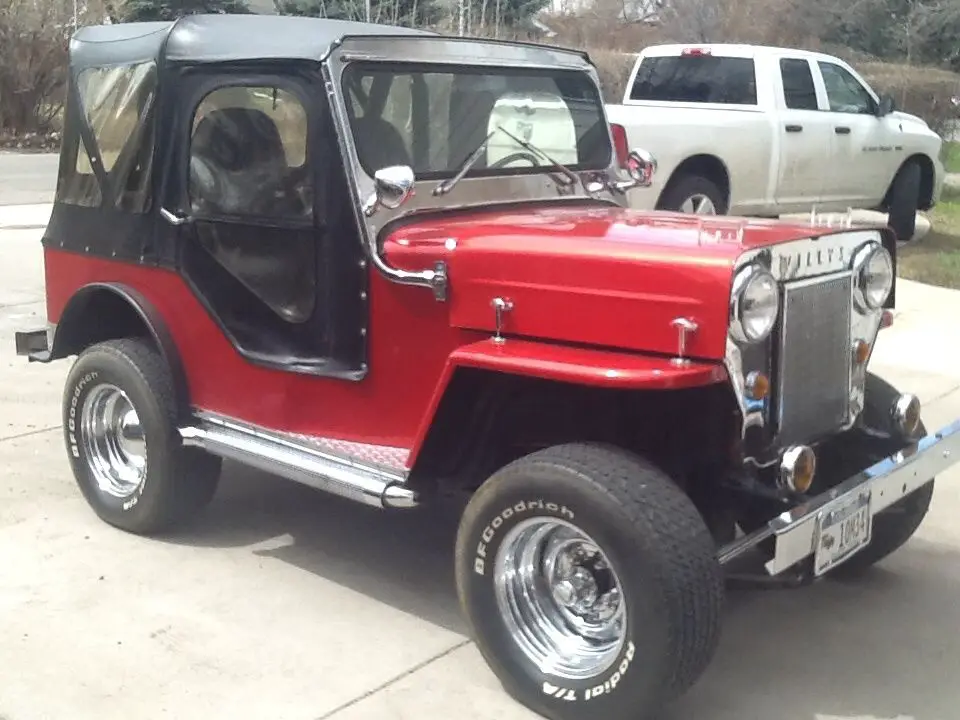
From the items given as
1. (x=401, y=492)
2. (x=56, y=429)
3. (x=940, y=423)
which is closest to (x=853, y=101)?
(x=940, y=423)

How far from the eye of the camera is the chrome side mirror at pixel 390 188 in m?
3.90

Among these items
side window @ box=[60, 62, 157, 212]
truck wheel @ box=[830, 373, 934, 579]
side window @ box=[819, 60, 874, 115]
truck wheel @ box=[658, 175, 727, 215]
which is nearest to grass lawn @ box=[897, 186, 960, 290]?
side window @ box=[819, 60, 874, 115]

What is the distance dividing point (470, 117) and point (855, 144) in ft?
28.7

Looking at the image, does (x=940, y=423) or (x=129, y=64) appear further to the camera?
(x=940, y=423)

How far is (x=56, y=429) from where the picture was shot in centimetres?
635

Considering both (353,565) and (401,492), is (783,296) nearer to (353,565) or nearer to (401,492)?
(401,492)

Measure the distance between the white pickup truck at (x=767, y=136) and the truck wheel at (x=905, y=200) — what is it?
11mm

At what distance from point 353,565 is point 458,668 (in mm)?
922

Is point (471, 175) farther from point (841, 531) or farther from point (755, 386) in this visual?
point (841, 531)

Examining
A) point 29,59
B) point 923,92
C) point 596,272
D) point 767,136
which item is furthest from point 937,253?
point 29,59

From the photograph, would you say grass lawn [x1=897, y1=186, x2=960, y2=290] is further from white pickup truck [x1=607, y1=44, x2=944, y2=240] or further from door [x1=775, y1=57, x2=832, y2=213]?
door [x1=775, y1=57, x2=832, y2=213]

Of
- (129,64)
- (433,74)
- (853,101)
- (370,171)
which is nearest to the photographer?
(370,171)

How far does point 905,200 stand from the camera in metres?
13.2

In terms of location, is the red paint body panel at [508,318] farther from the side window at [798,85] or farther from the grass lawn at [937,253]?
the side window at [798,85]
